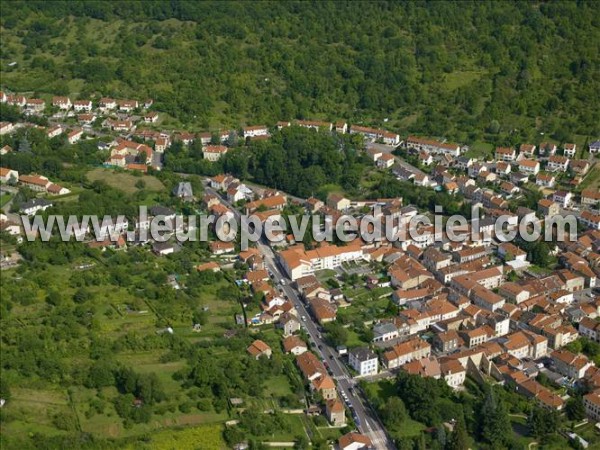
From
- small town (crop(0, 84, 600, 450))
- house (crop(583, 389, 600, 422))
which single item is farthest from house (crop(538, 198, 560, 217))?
house (crop(583, 389, 600, 422))

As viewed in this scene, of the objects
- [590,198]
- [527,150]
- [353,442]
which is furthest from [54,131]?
[353,442]

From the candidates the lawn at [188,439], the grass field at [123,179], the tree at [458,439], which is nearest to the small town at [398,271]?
the grass field at [123,179]

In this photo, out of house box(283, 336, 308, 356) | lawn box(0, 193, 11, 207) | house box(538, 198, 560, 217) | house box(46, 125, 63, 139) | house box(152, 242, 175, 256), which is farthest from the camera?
house box(46, 125, 63, 139)

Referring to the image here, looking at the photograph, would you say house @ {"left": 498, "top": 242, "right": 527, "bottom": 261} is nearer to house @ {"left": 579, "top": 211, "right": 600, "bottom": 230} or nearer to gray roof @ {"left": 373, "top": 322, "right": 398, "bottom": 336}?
house @ {"left": 579, "top": 211, "right": 600, "bottom": 230}

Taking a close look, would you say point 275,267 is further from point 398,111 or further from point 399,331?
point 398,111

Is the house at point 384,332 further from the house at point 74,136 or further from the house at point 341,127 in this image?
the house at point 74,136
